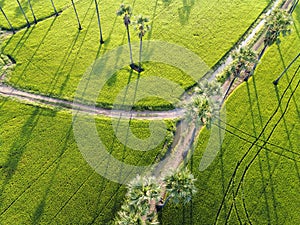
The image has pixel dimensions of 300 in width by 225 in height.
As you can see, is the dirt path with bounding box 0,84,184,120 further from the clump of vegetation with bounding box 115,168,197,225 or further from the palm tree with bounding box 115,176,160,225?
the palm tree with bounding box 115,176,160,225

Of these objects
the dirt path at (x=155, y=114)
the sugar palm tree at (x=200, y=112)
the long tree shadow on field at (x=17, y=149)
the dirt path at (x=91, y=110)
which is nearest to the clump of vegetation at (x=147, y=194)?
the sugar palm tree at (x=200, y=112)

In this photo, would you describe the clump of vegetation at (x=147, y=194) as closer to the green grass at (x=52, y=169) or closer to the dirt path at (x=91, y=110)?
the green grass at (x=52, y=169)

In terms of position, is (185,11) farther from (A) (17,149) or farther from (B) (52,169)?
(A) (17,149)

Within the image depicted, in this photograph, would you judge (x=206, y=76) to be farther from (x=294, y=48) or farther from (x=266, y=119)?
(x=294, y=48)

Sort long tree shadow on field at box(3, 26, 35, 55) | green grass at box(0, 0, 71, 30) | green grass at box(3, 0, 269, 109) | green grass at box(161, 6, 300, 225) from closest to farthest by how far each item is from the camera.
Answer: green grass at box(161, 6, 300, 225)
green grass at box(3, 0, 269, 109)
long tree shadow on field at box(3, 26, 35, 55)
green grass at box(0, 0, 71, 30)

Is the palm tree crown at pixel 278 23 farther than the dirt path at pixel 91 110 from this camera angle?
No

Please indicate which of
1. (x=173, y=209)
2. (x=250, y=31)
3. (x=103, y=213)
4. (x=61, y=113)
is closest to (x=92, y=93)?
(x=61, y=113)

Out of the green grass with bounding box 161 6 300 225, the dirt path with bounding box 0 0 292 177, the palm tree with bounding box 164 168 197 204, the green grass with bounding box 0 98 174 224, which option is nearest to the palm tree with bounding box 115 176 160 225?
the palm tree with bounding box 164 168 197 204

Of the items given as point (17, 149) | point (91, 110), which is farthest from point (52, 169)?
point (91, 110)
